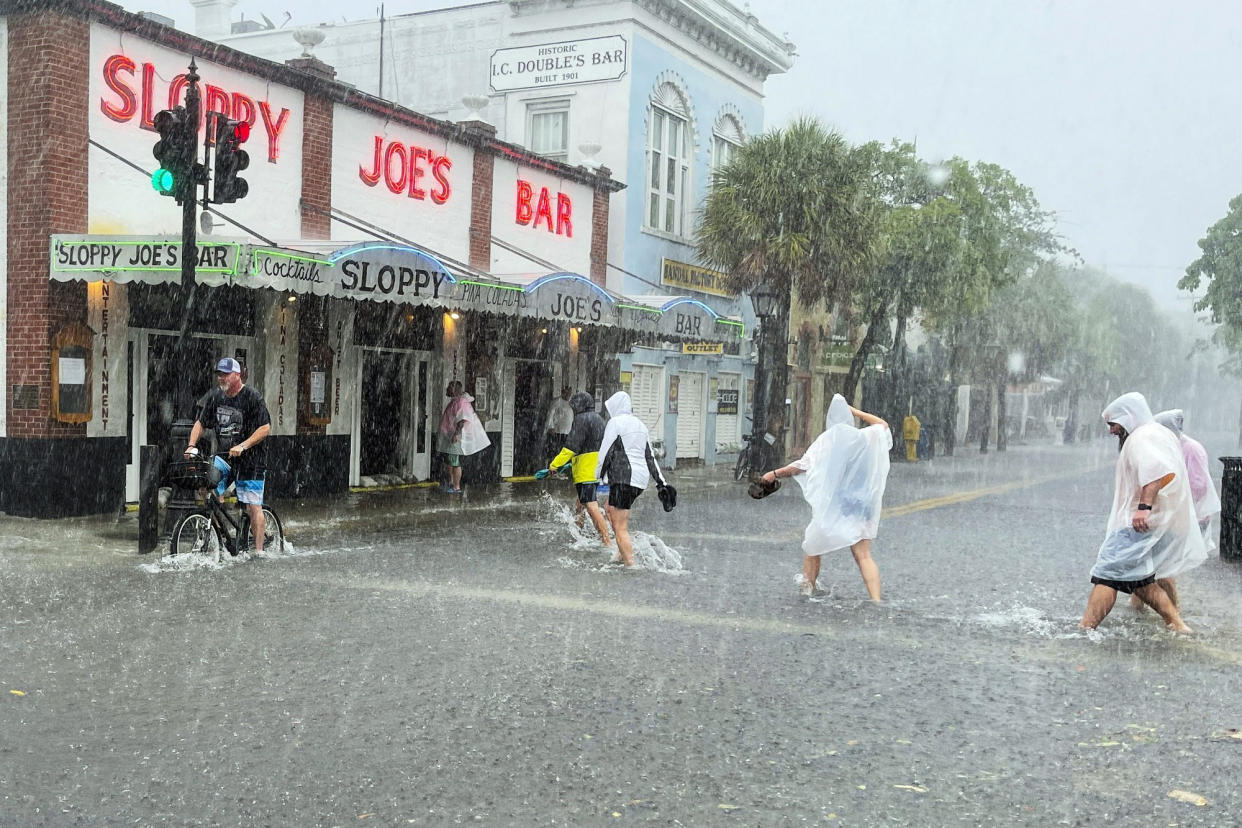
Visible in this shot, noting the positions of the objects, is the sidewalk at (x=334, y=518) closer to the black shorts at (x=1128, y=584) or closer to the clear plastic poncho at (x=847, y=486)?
the clear plastic poncho at (x=847, y=486)

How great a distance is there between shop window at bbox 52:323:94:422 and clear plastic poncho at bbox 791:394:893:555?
8.20 m

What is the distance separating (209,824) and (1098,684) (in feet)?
15.3

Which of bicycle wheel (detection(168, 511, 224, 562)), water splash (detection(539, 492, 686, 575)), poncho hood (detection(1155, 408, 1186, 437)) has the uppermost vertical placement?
poncho hood (detection(1155, 408, 1186, 437))

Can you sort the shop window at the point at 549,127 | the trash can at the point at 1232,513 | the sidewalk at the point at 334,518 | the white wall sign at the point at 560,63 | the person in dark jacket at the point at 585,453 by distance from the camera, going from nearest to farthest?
the sidewalk at the point at 334,518 < the person in dark jacket at the point at 585,453 < the trash can at the point at 1232,513 < the white wall sign at the point at 560,63 < the shop window at the point at 549,127

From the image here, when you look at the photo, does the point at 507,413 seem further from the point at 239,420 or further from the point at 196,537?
the point at 196,537

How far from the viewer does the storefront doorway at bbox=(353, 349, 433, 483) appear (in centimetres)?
1812

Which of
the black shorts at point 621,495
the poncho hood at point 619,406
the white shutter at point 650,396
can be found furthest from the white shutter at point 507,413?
the black shorts at point 621,495

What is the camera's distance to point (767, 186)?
2286cm

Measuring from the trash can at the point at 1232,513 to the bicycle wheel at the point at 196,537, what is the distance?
980cm

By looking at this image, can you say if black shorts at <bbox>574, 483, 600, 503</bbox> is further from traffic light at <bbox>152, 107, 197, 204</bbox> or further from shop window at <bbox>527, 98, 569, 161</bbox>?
shop window at <bbox>527, 98, 569, 161</bbox>

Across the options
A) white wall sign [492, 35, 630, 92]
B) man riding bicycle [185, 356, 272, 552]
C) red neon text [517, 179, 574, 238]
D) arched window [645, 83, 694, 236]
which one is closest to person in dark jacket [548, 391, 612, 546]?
man riding bicycle [185, 356, 272, 552]

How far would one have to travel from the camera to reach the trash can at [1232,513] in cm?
1278

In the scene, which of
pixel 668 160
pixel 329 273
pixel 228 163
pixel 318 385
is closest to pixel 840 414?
pixel 228 163

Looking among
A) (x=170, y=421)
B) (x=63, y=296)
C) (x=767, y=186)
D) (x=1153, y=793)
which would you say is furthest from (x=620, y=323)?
(x=1153, y=793)
